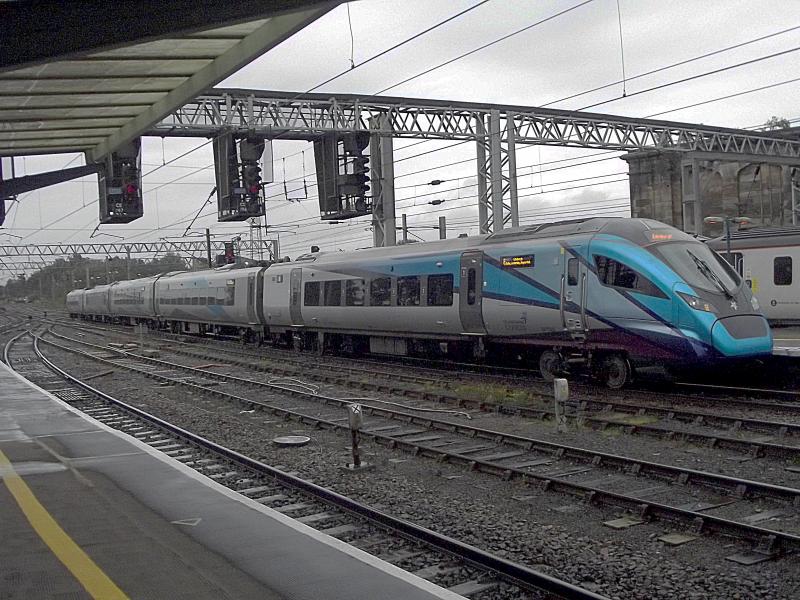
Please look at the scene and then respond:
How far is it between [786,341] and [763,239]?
5813mm

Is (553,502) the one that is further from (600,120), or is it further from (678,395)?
(600,120)

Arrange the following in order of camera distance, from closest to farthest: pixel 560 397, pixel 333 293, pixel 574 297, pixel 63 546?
pixel 63 546
pixel 560 397
pixel 574 297
pixel 333 293

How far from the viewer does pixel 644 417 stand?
495 inches

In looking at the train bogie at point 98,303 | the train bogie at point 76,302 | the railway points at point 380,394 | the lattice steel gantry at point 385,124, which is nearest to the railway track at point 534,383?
the railway points at point 380,394

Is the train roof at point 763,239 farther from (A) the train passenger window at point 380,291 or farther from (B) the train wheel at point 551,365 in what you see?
(B) the train wheel at point 551,365

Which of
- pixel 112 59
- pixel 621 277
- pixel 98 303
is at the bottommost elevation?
pixel 98 303

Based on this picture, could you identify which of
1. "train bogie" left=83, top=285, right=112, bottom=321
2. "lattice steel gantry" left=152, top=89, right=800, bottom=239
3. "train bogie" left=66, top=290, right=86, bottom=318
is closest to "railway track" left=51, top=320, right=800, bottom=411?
"lattice steel gantry" left=152, top=89, right=800, bottom=239

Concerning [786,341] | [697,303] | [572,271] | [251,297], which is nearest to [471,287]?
[572,271]

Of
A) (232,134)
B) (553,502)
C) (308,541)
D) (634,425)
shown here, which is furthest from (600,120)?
(308,541)

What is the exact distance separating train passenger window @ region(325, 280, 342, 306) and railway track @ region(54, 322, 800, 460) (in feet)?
15.0

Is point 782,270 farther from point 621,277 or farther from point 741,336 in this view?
point 621,277

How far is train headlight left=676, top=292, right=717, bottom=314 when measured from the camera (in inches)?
530

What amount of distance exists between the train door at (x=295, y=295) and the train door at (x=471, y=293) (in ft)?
27.0

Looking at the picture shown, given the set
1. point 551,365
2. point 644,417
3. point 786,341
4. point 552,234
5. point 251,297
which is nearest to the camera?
point 644,417
